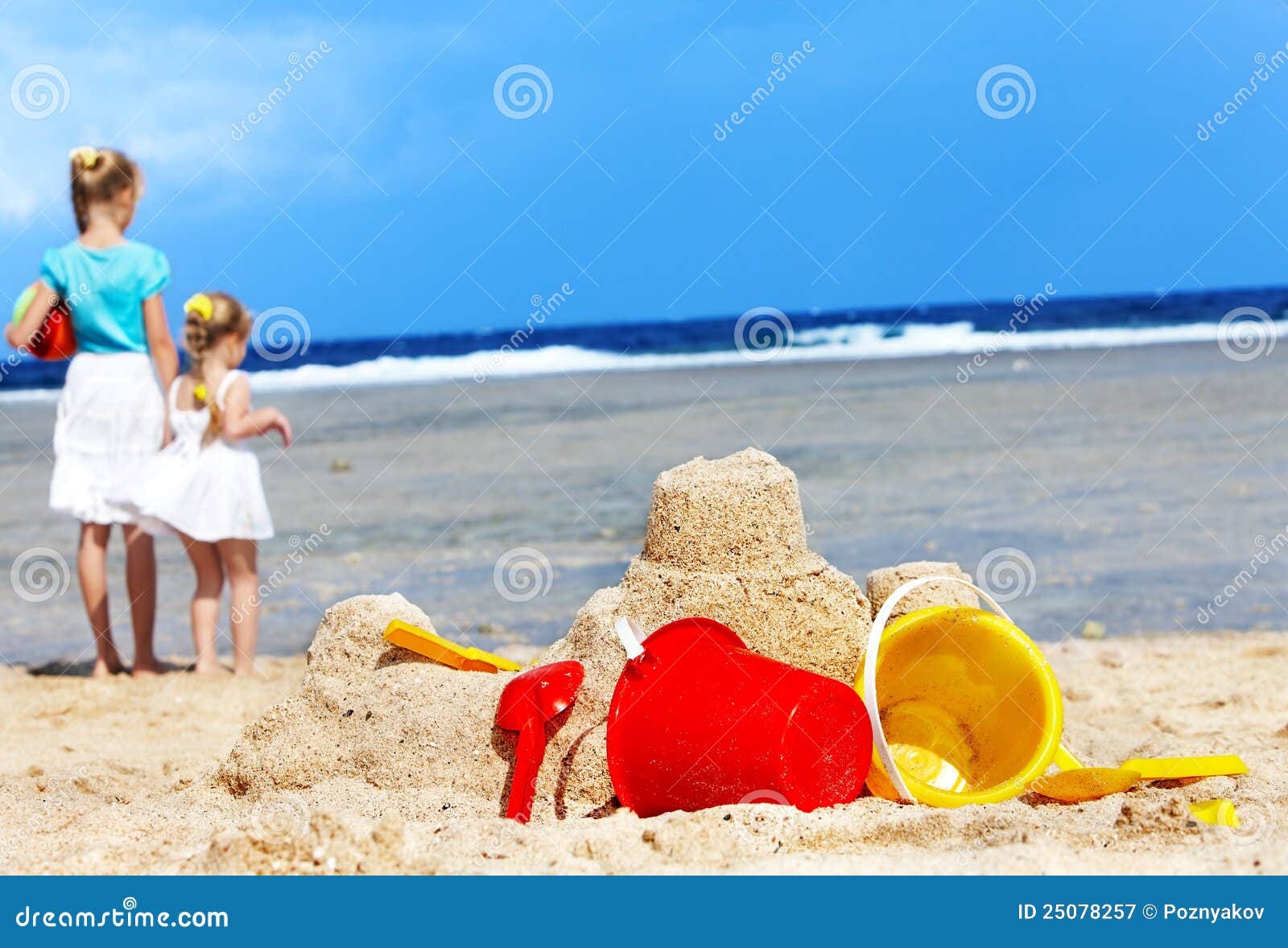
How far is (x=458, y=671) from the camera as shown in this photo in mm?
3307

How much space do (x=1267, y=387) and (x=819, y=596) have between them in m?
11.9

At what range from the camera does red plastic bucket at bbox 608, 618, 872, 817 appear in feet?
9.37

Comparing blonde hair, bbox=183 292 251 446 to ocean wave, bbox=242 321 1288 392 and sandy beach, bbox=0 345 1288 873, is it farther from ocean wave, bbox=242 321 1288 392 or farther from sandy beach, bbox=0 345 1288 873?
ocean wave, bbox=242 321 1288 392

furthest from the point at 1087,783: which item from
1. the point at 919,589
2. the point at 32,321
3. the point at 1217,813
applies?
the point at 32,321

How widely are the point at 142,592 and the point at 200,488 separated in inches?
21.3

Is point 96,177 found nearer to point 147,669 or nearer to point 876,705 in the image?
point 147,669

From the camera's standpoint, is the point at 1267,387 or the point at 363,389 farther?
the point at 363,389

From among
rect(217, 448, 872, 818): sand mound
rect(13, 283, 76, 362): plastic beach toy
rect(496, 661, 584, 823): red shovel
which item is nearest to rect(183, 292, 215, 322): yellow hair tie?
rect(13, 283, 76, 362): plastic beach toy

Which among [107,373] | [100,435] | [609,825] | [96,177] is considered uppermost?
[96,177]

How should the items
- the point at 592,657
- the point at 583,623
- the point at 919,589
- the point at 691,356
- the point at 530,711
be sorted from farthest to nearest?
the point at 691,356
the point at 919,589
the point at 583,623
the point at 592,657
the point at 530,711

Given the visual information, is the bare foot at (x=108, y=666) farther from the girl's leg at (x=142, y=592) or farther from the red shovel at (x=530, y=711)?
the red shovel at (x=530, y=711)

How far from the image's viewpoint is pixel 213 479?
5.27 m

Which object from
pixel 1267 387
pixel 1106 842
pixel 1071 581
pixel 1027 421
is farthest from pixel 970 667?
pixel 1267 387

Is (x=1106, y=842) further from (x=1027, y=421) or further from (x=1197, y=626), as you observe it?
(x=1027, y=421)
